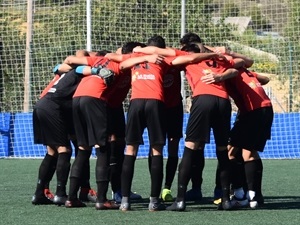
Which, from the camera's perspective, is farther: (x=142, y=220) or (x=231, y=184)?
(x=231, y=184)

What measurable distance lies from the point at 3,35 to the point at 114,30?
3.38 metres

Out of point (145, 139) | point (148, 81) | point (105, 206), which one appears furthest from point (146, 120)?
point (145, 139)

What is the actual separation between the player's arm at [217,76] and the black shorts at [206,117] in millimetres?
179

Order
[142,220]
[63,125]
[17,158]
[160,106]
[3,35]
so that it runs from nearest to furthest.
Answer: [142,220], [160,106], [63,125], [17,158], [3,35]

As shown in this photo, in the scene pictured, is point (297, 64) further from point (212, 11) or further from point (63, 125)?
point (63, 125)

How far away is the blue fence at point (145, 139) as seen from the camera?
65.5ft

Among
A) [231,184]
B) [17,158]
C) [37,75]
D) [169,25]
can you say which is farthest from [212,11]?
[231,184]

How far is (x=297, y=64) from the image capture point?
20.7 m

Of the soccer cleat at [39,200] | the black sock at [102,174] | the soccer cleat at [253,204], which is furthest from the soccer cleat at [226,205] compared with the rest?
the soccer cleat at [39,200]

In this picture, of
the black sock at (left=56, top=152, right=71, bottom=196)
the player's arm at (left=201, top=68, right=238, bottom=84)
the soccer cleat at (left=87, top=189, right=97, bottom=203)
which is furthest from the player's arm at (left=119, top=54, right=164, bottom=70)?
the soccer cleat at (left=87, top=189, right=97, bottom=203)

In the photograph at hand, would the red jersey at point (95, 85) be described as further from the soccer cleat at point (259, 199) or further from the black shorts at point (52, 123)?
the soccer cleat at point (259, 199)

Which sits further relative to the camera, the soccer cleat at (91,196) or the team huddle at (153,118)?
the soccer cleat at (91,196)

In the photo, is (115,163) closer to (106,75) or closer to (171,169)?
(171,169)

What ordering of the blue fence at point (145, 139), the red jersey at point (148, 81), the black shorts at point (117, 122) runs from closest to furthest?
the red jersey at point (148, 81), the black shorts at point (117, 122), the blue fence at point (145, 139)
